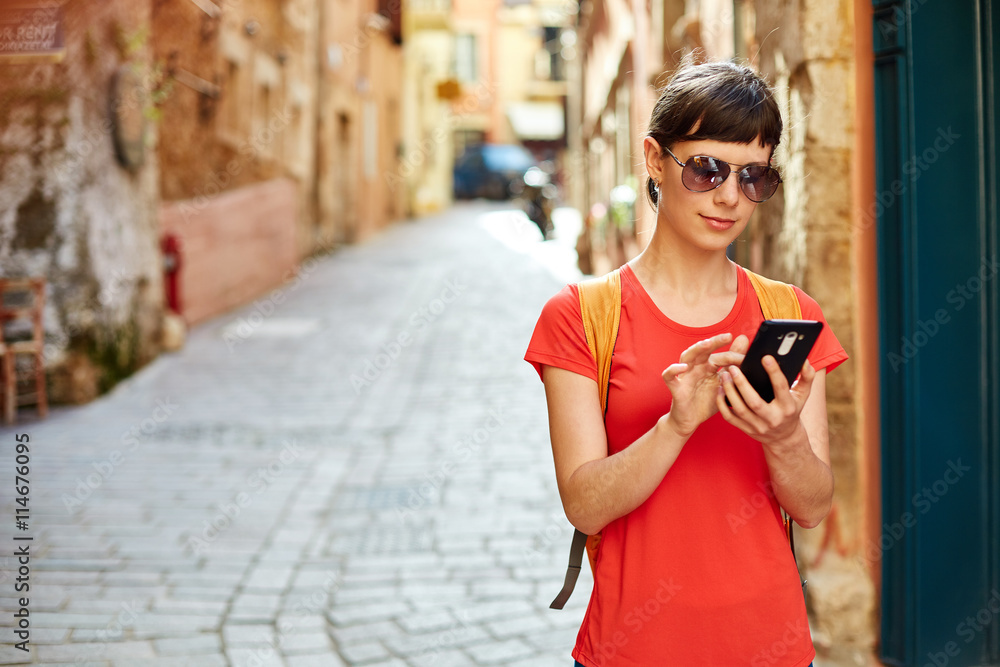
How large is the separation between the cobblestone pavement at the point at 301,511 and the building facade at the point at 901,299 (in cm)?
122

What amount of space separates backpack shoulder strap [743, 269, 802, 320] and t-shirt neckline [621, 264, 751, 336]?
2cm

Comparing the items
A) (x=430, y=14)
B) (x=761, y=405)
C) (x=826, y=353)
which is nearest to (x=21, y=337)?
(x=826, y=353)

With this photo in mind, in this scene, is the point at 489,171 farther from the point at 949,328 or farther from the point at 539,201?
the point at 949,328

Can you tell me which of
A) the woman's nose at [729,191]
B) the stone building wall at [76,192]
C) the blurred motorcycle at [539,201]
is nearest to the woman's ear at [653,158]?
the woman's nose at [729,191]

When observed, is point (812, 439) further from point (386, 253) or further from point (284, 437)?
point (386, 253)

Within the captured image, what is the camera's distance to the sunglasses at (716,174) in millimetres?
1679

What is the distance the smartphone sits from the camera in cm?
148

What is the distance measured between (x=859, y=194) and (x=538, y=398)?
463 cm

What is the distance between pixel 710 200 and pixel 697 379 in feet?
1.11

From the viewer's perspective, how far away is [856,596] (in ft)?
11.8

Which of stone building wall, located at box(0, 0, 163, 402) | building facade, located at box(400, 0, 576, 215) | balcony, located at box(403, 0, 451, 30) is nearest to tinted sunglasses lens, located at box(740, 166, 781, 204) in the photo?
stone building wall, located at box(0, 0, 163, 402)

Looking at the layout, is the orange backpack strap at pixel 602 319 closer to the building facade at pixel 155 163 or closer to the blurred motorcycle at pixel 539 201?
the building facade at pixel 155 163

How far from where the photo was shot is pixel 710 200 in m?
1.69

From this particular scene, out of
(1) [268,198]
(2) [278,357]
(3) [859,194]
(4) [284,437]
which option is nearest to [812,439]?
(3) [859,194]
